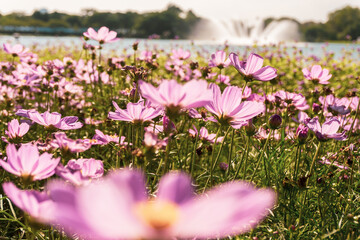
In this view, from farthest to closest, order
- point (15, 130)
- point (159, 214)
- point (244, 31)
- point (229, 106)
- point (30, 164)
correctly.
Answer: point (244, 31) < point (15, 130) < point (229, 106) < point (30, 164) < point (159, 214)

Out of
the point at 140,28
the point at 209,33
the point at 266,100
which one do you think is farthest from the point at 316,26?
the point at 266,100

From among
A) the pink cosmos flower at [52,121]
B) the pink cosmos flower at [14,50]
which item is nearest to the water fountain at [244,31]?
the pink cosmos flower at [14,50]

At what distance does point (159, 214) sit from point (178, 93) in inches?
10.0

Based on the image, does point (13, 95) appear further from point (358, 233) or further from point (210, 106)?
point (358, 233)

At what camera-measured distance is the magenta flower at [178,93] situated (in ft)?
1.62

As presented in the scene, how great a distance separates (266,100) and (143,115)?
0.84 m

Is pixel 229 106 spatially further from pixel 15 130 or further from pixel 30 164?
pixel 15 130

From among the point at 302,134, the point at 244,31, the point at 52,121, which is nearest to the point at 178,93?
the point at 52,121

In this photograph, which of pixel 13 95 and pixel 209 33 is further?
pixel 209 33

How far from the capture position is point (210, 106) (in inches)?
28.0

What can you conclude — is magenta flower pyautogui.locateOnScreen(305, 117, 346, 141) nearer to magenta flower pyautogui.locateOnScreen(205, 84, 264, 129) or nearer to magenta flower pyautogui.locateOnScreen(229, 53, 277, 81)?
magenta flower pyautogui.locateOnScreen(229, 53, 277, 81)

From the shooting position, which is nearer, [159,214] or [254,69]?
[159,214]

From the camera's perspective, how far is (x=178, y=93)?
20.1 inches

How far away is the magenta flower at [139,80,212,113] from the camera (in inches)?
19.5
